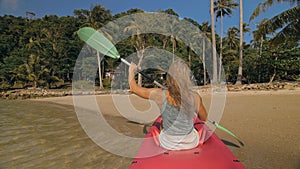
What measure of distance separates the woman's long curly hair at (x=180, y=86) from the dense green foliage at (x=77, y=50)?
20922 mm

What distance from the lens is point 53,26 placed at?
34.7 metres

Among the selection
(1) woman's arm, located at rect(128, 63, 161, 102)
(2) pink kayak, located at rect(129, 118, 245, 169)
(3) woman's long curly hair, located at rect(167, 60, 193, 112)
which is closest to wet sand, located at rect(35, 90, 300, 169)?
(2) pink kayak, located at rect(129, 118, 245, 169)

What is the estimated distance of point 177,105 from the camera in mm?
2492

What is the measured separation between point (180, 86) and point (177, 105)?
230 millimetres

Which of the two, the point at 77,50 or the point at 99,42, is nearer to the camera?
the point at 99,42

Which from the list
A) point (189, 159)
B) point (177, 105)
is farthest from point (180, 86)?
point (189, 159)

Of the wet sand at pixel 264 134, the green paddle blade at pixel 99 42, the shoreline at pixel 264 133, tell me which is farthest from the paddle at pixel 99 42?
the shoreline at pixel 264 133

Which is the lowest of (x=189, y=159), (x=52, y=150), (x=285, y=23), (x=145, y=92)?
(x=52, y=150)

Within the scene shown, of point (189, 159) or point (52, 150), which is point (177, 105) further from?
point (52, 150)

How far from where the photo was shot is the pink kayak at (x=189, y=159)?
241cm

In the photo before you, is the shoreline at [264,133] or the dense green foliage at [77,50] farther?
the dense green foliage at [77,50]

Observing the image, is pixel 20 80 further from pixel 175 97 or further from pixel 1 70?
pixel 175 97

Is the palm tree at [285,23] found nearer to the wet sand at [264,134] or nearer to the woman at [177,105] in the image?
the wet sand at [264,134]

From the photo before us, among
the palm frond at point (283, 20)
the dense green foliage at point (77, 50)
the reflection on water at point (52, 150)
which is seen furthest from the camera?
the dense green foliage at point (77, 50)
